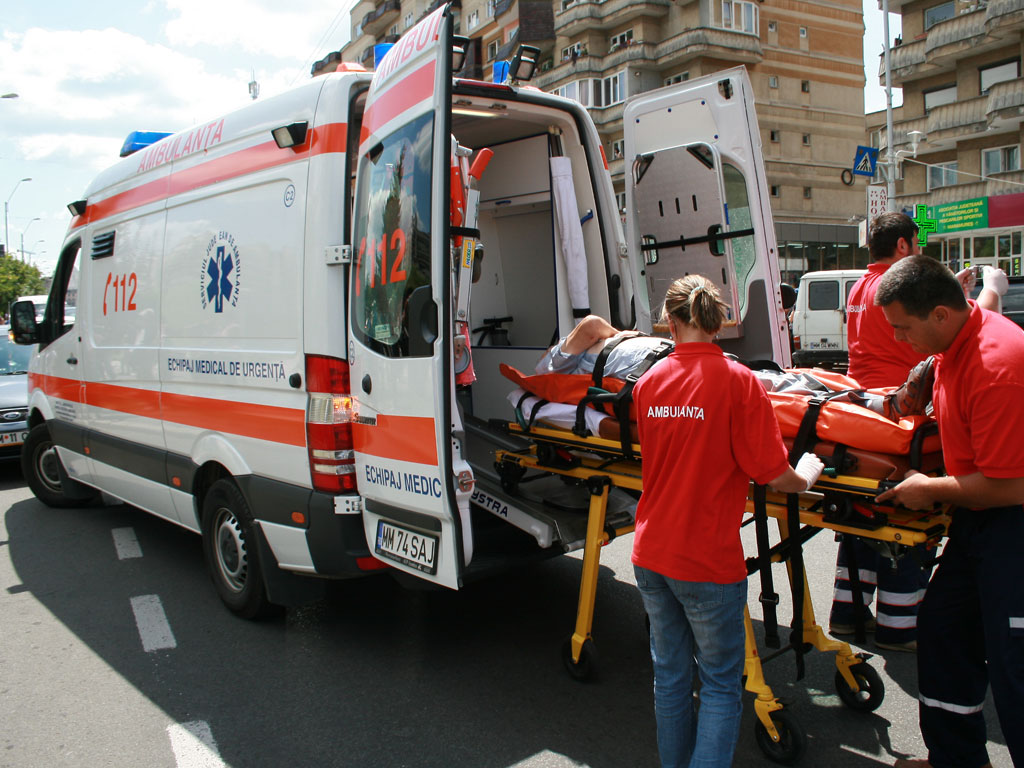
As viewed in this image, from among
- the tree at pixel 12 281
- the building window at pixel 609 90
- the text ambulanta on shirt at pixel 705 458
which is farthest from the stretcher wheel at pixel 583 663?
the tree at pixel 12 281

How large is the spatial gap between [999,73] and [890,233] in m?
31.9

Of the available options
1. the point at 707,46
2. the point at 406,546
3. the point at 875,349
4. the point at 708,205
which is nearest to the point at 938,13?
the point at 707,46

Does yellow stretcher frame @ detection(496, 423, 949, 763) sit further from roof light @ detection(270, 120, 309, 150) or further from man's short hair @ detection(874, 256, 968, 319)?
roof light @ detection(270, 120, 309, 150)

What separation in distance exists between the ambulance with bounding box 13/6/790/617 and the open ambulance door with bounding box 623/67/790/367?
1 centimetres

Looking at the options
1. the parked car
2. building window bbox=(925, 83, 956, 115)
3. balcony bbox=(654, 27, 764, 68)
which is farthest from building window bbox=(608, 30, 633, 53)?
the parked car

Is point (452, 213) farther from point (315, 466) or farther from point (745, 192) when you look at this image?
point (745, 192)

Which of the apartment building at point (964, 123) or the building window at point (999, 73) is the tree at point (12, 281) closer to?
the apartment building at point (964, 123)

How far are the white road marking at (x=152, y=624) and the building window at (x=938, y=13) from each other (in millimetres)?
35699

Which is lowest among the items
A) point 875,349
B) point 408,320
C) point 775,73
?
point 875,349

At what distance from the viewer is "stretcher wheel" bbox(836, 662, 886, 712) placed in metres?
3.28

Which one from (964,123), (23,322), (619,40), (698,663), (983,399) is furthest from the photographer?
(619,40)

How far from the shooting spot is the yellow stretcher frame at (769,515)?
9.12 ft

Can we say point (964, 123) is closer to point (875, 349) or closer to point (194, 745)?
point (875, 349)

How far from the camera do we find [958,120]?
30.5 meters
